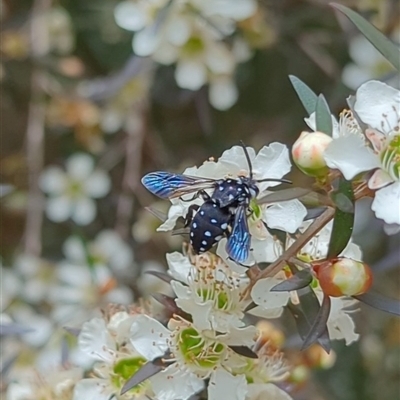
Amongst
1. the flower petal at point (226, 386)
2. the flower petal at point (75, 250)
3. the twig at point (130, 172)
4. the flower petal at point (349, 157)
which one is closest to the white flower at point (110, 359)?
the flower petal at point (226, 386)

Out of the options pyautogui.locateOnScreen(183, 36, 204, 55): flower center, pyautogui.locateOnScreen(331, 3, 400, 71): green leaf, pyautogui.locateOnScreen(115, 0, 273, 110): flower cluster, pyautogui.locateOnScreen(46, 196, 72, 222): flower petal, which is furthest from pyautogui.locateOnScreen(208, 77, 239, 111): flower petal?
pyautogui.locateOnScreen(331, 3, 400, 71): green leaf

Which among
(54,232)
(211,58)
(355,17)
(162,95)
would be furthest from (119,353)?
(54,232)

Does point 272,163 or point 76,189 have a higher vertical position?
point 272,163

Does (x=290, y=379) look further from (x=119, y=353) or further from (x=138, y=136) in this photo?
(x=138, y=136)

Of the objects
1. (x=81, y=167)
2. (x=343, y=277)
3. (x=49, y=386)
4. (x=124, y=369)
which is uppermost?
(x=343, y=277)

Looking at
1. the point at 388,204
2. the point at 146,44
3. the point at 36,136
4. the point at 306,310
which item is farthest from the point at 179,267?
the point at 36,136

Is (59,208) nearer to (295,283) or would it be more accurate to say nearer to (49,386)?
(49,386)

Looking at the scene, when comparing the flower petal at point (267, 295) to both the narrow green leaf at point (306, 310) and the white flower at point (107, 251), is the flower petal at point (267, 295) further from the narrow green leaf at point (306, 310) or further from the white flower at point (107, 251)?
the white flower at point (107, 251)
